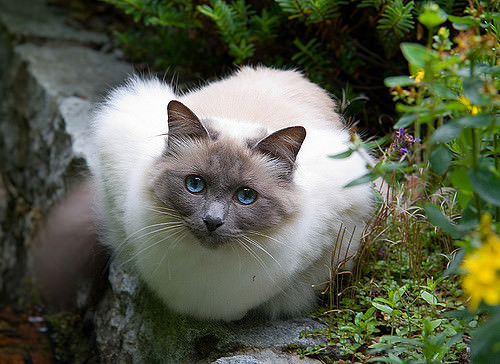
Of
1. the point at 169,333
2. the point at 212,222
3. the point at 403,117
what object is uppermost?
the point at 403,117

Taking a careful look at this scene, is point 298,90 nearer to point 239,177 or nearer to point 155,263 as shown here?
point 239,177

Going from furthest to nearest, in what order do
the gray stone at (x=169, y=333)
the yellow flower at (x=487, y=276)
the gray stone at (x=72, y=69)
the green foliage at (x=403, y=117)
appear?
1. the gray stone at (x=72, y=69)
2. the gray stone at (x=169, y=333)
3. the green foliage at (x=403, y=117)
4. the yellow flower at (x=487, y=276)

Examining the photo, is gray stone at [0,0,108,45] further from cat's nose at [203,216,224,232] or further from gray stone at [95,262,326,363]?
cat's nose at [203,216,224,232]

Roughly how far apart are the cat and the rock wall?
14 centimetres

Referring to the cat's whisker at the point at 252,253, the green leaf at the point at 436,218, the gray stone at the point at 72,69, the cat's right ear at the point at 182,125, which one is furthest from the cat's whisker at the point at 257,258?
the gray stone at the point at 72,69

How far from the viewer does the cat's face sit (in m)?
1.81

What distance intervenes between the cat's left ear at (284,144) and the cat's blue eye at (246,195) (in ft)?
0.51

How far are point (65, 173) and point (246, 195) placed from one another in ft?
5.97

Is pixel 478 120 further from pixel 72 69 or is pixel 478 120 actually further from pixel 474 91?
pixel 72 69

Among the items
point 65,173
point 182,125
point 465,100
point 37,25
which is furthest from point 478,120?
point 37,25

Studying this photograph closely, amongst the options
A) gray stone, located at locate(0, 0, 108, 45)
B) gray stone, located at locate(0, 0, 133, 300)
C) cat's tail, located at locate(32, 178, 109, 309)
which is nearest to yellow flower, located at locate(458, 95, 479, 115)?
cat's tail, located at locate(32, 178, 109, 309)

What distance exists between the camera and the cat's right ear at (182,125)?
6.15ft

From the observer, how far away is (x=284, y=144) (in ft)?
6.16

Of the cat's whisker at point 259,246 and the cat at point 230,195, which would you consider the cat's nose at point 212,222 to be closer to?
the cat at point 230,195
